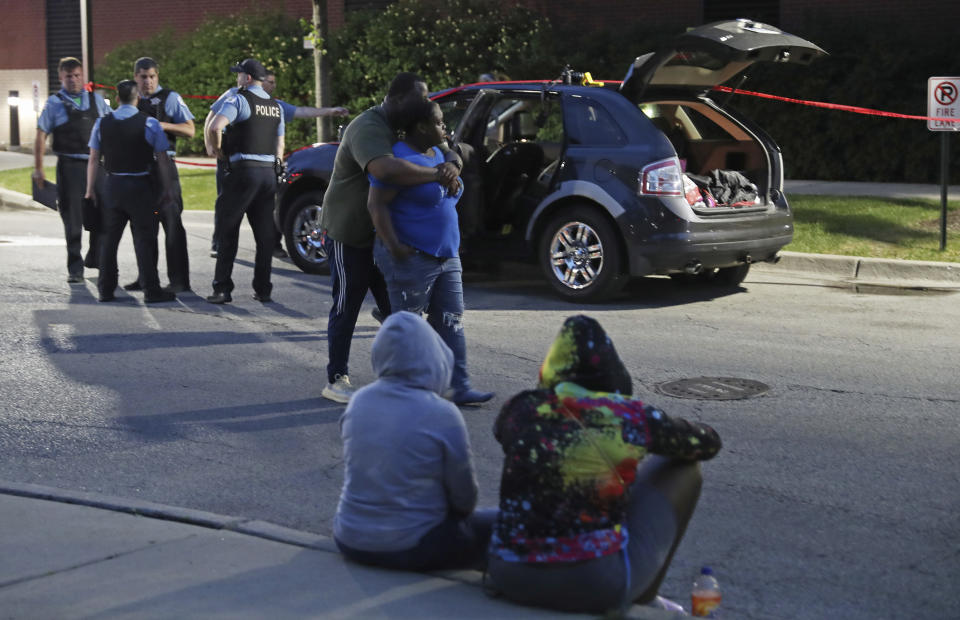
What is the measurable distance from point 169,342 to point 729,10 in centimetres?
1544

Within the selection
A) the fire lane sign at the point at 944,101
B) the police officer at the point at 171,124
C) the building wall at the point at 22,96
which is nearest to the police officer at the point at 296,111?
the police officer at the point at 171,124

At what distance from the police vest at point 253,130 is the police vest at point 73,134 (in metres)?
1.88

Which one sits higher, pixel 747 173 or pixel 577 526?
pixel 747 173

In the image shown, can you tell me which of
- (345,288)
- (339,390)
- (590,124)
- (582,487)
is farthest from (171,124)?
(582,487)

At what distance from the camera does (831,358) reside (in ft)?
27.1

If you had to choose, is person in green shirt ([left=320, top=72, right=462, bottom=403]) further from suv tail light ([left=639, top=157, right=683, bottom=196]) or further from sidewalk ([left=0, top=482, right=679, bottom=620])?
suv tail light ([left=639, top=157, right=683, bottom=196])

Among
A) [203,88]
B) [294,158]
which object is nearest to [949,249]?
[294,158]

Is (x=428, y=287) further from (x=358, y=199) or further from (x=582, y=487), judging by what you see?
(x=582, y=487)

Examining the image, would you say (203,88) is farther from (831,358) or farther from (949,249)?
(831,358)

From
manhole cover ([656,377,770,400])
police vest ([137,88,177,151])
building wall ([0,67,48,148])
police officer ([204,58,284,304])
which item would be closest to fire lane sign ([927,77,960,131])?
manhole cover ([656,377,770,400])

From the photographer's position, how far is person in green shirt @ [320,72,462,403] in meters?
6.58

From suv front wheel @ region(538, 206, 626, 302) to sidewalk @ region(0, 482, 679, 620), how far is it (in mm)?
5539

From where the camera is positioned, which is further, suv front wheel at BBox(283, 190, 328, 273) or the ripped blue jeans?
suv front wheel at BBox(283, 190, 328, 273)

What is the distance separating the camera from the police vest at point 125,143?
10242mm
